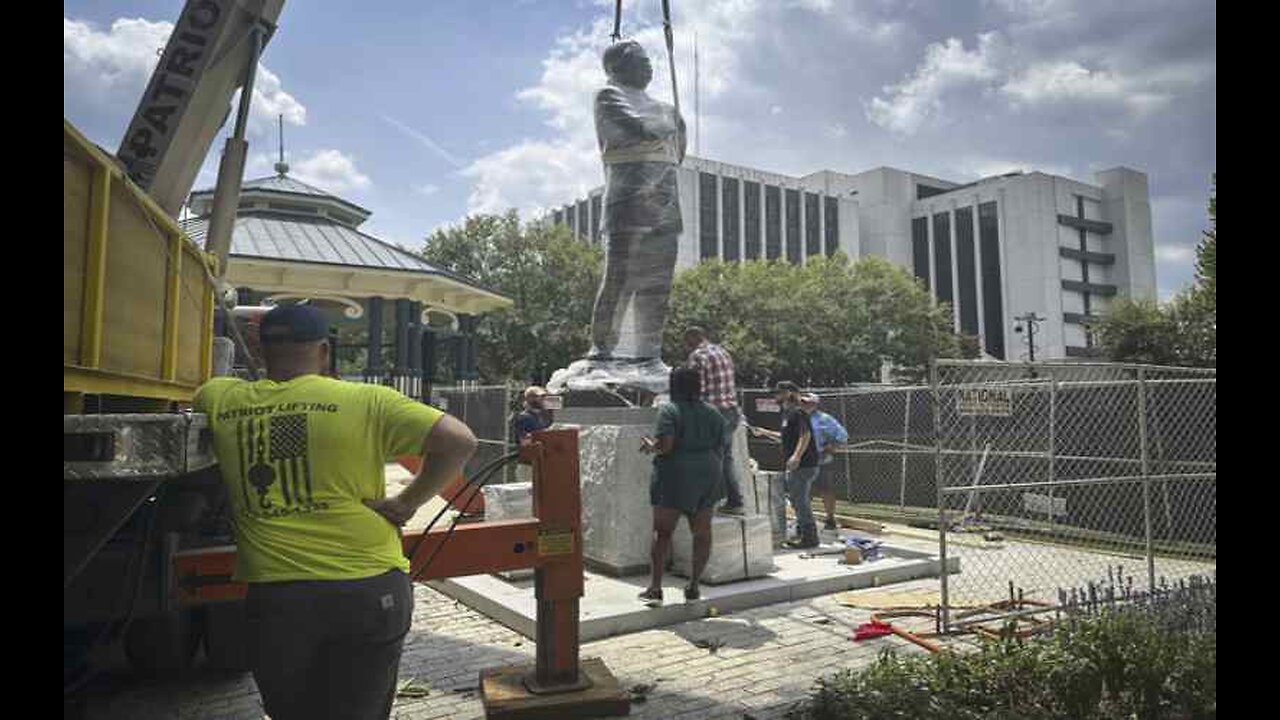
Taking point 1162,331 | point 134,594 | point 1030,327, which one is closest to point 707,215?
point 1030,327

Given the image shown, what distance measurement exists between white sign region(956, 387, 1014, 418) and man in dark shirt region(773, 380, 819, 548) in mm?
2552

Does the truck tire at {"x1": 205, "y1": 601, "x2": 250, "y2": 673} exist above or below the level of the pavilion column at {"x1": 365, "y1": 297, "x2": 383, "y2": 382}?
below

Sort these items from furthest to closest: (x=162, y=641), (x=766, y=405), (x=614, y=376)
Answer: (x=766, y=405), (x=614, y=376), (x=162, y=641)

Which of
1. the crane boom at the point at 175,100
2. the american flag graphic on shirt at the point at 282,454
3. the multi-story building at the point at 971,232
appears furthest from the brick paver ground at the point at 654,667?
the multi-story building at the point at 971,232

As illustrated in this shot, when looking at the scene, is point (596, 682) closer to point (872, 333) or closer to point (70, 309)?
point (70, 309)

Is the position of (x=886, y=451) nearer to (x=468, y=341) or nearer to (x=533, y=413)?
(x=533, y=413)

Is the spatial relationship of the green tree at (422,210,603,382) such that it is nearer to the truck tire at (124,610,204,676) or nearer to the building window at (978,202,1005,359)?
the truck tire at (124,610,204,676)

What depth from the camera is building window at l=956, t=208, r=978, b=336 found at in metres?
73.4

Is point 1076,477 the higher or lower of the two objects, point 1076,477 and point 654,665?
the higher

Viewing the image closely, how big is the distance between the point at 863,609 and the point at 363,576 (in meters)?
4.87

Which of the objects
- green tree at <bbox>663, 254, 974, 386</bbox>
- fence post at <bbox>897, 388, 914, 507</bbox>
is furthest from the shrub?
green tree at <bbox>663, 254, 974, 386</bbox>

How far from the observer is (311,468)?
8.08 feet

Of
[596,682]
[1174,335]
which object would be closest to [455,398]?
[596,682]

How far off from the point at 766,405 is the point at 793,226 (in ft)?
210
